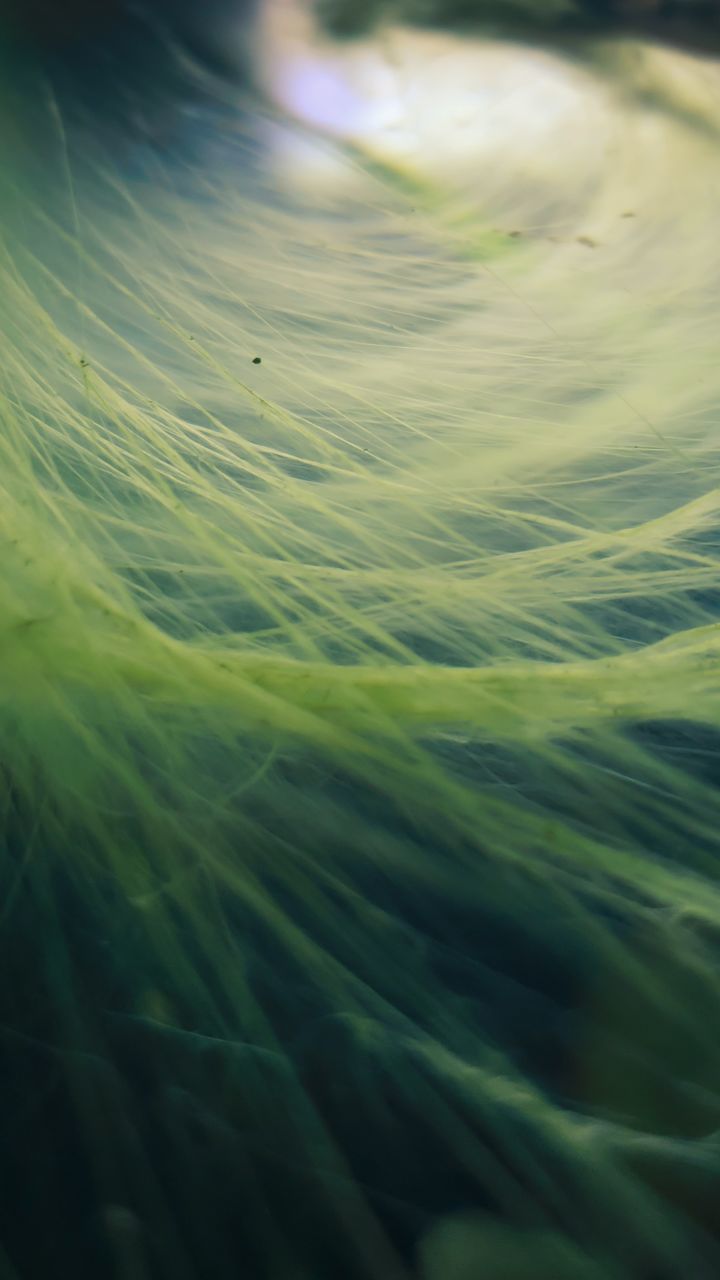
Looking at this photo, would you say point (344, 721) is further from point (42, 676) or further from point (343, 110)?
point (343, 110)

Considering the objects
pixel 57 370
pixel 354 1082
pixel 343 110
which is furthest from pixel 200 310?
pixel 354 1082

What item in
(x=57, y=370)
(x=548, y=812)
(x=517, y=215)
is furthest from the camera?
(x=517, y=215)

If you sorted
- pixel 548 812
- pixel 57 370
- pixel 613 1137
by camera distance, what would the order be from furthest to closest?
pixel 57 370 → pixel 548 812 → pixel 613 1137

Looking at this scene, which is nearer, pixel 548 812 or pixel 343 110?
pixel 548 812

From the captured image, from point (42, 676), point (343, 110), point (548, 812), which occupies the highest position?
point (343, 110)

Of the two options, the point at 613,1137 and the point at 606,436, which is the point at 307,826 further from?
the point at 606,436

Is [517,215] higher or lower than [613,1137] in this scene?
higher

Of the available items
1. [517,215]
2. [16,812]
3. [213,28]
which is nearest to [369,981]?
[16,812]
